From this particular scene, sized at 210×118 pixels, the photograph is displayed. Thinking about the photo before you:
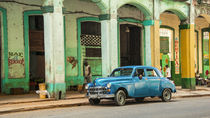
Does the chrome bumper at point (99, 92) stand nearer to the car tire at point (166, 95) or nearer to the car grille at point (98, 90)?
the car grille at point (98, 90)

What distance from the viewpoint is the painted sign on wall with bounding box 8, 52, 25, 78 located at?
57.2ft

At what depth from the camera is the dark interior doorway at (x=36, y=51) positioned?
18.6 m

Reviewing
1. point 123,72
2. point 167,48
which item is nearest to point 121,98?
point 123,72

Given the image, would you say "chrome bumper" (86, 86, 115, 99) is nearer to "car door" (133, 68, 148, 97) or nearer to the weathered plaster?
"car door" (133, 68, 148, 97)

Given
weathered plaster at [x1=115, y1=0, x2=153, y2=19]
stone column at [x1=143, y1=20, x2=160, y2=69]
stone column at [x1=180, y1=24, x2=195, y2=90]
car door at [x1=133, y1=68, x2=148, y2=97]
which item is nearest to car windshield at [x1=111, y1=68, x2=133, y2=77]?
car door at [x1=133, y1=68, x2=148, y2=97]

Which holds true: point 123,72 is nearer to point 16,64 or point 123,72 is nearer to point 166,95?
point 166,95

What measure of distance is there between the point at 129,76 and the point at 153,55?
6.57 meters

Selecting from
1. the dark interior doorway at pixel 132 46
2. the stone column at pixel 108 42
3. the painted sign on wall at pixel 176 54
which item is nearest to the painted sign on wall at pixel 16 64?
the stone column at pixel 108 42

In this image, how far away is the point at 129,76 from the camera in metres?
13.9

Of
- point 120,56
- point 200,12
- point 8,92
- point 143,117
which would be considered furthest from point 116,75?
point 200,12

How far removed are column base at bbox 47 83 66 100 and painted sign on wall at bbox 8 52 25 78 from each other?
3096 mm

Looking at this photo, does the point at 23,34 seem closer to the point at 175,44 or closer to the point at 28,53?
the point at 28,53

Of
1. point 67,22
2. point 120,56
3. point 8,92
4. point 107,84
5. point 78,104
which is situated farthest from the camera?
point 120,56

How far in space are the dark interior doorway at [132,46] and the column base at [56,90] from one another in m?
8.81
